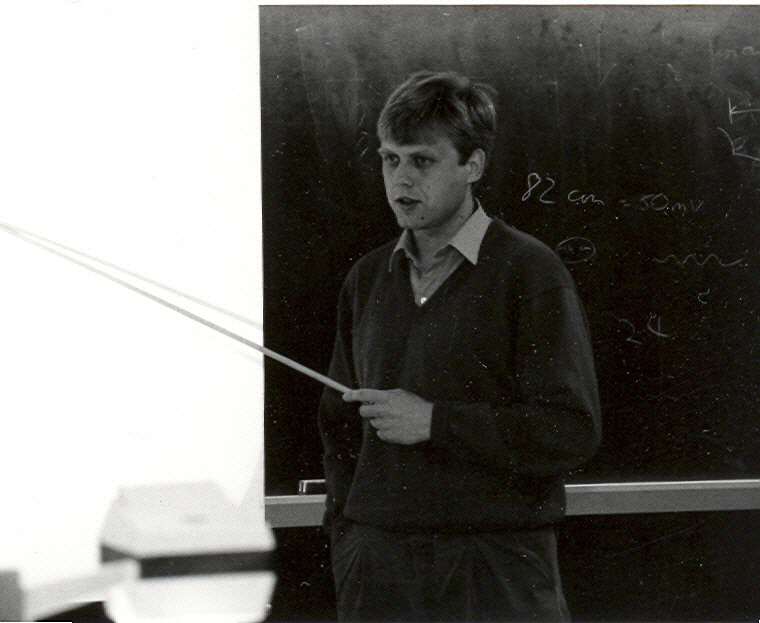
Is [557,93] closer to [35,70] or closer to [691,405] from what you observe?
[691,405]

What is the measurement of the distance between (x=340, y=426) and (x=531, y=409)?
0.41m

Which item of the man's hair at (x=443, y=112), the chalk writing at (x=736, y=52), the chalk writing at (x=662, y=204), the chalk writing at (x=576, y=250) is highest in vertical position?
the chalk writing at (x=736, y=52)

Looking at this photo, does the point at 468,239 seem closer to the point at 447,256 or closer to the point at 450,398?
the point at 447,256

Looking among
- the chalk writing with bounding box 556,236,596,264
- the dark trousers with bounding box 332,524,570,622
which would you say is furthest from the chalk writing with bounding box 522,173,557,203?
the dark trousers with bounding box 332,524,570,622

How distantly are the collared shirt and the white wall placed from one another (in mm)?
337

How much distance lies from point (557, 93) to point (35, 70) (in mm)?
1139

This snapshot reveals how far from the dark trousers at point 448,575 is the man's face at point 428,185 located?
2.17 ft

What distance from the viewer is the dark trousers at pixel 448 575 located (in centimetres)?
179

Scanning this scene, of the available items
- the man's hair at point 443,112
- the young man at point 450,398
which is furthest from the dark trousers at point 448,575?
the man's hair at point 443,112

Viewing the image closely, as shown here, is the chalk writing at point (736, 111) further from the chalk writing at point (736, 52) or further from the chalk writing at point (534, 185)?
the chalk writing at point (534, 185)

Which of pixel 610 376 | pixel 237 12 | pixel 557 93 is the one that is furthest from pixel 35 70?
pixel 610 376

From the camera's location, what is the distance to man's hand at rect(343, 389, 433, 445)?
1.79m

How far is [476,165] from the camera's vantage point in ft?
6.05

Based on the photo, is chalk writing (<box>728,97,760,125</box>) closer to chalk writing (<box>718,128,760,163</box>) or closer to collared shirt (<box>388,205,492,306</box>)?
chalk writing (<box>718,128,760,163</box>)
